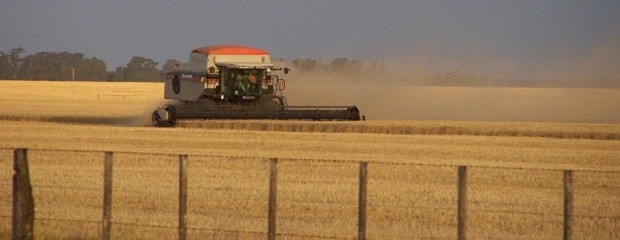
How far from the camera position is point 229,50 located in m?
38.7

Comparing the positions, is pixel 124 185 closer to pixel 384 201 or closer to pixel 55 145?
pixel 384 201

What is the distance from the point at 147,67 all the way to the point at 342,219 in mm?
136905

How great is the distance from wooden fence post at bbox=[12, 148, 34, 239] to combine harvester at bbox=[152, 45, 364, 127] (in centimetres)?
2305

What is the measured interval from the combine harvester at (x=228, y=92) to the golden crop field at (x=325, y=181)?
1788 millimetres

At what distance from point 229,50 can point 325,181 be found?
1998 centimetres

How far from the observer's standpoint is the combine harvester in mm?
35969

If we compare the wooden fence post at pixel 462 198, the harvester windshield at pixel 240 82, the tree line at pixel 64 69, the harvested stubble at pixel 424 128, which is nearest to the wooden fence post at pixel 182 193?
the wooden fence post at pixel 462 198

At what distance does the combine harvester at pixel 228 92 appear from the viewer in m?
36.0

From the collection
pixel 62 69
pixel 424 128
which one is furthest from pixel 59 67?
pixel 424 128

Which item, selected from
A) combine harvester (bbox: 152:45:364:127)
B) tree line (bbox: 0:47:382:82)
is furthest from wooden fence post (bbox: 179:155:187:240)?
tree line (bbox: 0:47:382:82)

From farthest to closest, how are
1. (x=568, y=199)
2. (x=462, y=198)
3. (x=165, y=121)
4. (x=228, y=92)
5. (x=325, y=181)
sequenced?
1. (x=228, y=92)
2. (x=165, y=121)
3. (x=325, y=181)
4. (x=462, y=198)
5. (x=568, y=199)

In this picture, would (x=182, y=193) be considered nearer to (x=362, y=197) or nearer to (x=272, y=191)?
(x=272, y=191)

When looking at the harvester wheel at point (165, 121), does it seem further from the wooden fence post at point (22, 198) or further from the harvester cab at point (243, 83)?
the wooden fence post at point (22, 198)

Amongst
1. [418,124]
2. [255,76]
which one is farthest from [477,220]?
[255,76]
